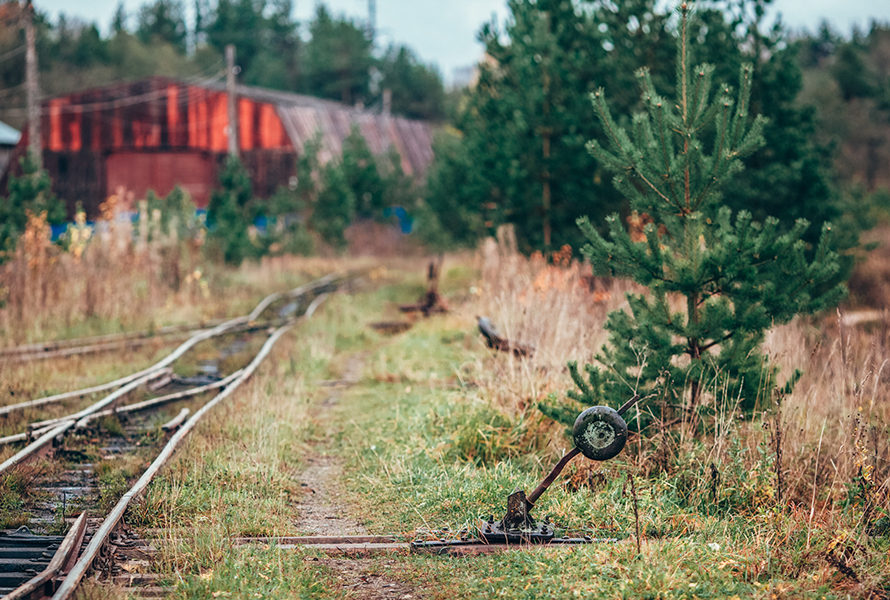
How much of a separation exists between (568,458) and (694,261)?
74.3 inches

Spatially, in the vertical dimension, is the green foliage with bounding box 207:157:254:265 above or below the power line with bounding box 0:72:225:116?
below

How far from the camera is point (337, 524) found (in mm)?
5746

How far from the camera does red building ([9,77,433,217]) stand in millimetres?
35719

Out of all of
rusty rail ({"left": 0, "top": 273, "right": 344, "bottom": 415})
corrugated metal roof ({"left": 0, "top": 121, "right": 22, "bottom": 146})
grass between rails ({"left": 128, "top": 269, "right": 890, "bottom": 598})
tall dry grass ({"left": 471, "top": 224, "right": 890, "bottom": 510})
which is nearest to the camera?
grass between rails ({"left": 128, "top": 269, "right": 890, "bottom": 598})

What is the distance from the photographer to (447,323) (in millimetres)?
13484

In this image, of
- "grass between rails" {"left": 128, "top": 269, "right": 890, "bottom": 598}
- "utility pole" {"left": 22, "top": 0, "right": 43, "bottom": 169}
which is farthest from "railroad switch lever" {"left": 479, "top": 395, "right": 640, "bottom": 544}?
"utility pole" {"left": 22, "top": 0, "right": 43, "bottom": 169}

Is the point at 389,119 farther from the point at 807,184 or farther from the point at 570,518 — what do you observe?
the point at 570,518

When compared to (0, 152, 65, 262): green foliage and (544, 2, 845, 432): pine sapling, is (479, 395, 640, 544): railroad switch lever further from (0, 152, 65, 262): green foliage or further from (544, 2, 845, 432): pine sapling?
(0, 152, 65, 262): green foliage

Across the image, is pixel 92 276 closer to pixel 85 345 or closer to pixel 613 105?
pixel 85 345

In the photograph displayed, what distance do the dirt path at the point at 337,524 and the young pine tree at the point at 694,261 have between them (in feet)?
6.75

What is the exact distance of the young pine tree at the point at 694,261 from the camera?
5.77 m

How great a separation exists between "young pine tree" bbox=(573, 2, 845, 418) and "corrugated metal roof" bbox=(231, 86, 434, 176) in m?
26.3

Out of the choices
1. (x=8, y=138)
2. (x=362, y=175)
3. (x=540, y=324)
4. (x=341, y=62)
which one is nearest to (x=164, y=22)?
(x=341, y=62)

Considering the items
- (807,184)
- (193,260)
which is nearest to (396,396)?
(807,184)
